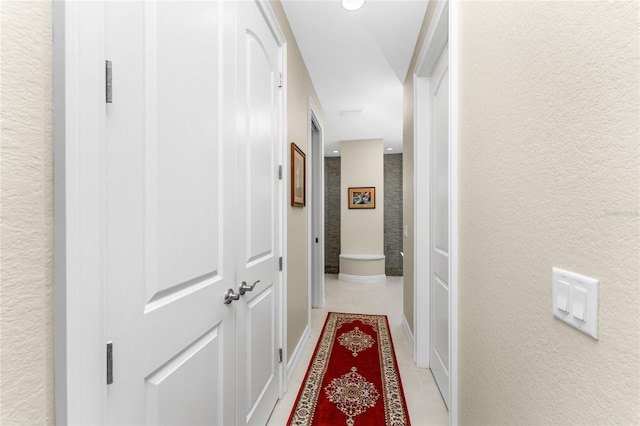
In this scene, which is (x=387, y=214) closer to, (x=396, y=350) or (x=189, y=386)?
(x=396, y=350)

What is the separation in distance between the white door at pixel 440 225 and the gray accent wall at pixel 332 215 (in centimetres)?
426

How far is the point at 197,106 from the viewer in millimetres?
948

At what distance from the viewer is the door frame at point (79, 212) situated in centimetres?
52

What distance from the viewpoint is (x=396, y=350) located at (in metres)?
2.54

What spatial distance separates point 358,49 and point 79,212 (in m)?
2.53

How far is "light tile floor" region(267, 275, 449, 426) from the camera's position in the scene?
5.67 feet

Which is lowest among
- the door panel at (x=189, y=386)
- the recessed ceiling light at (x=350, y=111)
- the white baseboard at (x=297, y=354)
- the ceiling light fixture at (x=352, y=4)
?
the white baseboard at (x=297, y=354)

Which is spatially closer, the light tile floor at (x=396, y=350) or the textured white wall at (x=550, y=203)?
the textured white wall at (x=550, y=203)

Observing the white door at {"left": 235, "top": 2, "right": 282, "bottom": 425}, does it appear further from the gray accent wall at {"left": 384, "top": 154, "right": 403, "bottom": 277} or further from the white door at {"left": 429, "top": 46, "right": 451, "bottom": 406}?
A: the gray accent wall at {"left": 384, "top": 154, "right": 403, "bottom": 277}

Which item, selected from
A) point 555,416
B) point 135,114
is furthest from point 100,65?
point 555,416

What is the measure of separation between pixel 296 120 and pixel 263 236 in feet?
3.90

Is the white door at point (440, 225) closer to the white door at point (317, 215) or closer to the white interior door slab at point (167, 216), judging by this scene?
the white interior door slab at point (167, 216)

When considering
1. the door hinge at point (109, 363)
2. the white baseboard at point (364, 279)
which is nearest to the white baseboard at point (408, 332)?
the white baseboard at point (364, 279)

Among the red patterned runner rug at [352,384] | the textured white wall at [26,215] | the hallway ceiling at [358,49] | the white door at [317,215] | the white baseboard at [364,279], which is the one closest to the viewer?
the textured white wall at [26,215]
